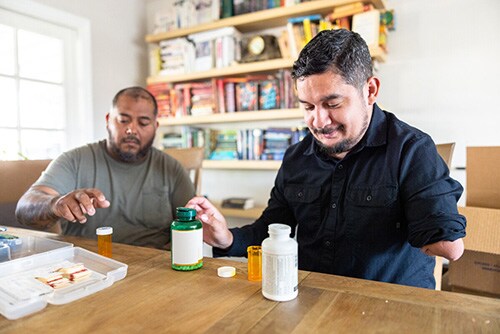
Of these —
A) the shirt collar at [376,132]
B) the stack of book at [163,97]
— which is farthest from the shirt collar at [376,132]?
the stack of book at [163,97]

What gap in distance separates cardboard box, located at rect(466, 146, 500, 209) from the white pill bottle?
120cm

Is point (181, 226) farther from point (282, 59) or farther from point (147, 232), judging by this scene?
point (282, 59)

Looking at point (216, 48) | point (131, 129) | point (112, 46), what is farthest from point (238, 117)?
Answer: point (112, 46)

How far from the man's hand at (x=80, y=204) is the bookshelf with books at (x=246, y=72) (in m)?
1.77

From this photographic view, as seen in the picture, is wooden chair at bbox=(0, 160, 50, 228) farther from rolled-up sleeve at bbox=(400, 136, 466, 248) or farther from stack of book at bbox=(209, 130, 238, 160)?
rolled-up sleeve at bbox=(400, 136, 466, 248)

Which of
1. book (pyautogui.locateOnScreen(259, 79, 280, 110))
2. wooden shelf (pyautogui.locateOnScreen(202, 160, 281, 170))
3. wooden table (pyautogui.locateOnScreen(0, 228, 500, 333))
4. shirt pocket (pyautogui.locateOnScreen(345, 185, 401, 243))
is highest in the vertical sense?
book (pyautogui.locateOnScreen(259, 79, 280, 110))

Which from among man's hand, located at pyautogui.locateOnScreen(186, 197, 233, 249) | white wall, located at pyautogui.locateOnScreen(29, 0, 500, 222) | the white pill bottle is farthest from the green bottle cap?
white wall, located at pyautogui.locateOnScreen(29, 0, 500, 222)

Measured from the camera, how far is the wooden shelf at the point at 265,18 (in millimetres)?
2470

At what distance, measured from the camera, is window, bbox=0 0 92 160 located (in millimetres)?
2537

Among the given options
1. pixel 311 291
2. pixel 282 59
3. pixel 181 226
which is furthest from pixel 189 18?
pixel 311 291

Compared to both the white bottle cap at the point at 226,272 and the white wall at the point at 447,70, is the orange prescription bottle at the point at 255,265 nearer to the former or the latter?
the white bottle cap at the point at 226,272

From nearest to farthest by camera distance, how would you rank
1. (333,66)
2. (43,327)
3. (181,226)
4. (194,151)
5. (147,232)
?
(43,327) < (181,226) < (333,66) < (147,232) < (194,151)

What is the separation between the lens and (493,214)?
1.34m

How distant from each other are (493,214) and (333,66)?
0.89m
